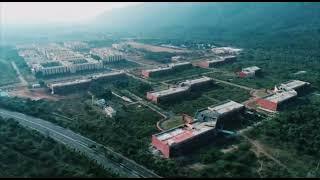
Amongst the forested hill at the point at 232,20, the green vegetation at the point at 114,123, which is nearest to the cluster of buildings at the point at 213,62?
the green vegetation at the point at 114,123

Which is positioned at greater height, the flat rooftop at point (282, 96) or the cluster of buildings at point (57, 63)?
the cluster of buildings at point (57, 63)

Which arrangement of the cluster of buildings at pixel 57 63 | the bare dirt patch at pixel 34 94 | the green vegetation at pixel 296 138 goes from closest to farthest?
the green vegetation at pixel 296 138 < the bare dirt patch at pixel 34 94 < the cluster of buildings at pixel 57 63

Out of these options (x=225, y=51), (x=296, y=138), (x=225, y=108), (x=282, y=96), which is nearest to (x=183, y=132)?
(x=225, y=108)

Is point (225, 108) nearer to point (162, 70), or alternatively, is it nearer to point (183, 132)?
point (183, 132)

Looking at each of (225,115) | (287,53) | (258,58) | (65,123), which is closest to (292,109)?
(225,115)

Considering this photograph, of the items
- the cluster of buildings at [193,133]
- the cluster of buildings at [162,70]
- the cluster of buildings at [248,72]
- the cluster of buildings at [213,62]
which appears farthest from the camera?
→ the cluster of buildings at [213,62]

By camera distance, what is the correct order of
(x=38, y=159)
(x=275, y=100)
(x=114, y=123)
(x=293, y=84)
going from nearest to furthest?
(x=38, y=159)
(x=114, y=123)
(x=275, y=100)
(x=293, y=84)

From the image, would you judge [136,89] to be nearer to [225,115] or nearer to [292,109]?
[225,115]

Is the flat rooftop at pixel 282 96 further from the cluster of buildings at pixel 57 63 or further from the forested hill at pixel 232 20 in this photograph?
the forested hill at pixel 232 20
